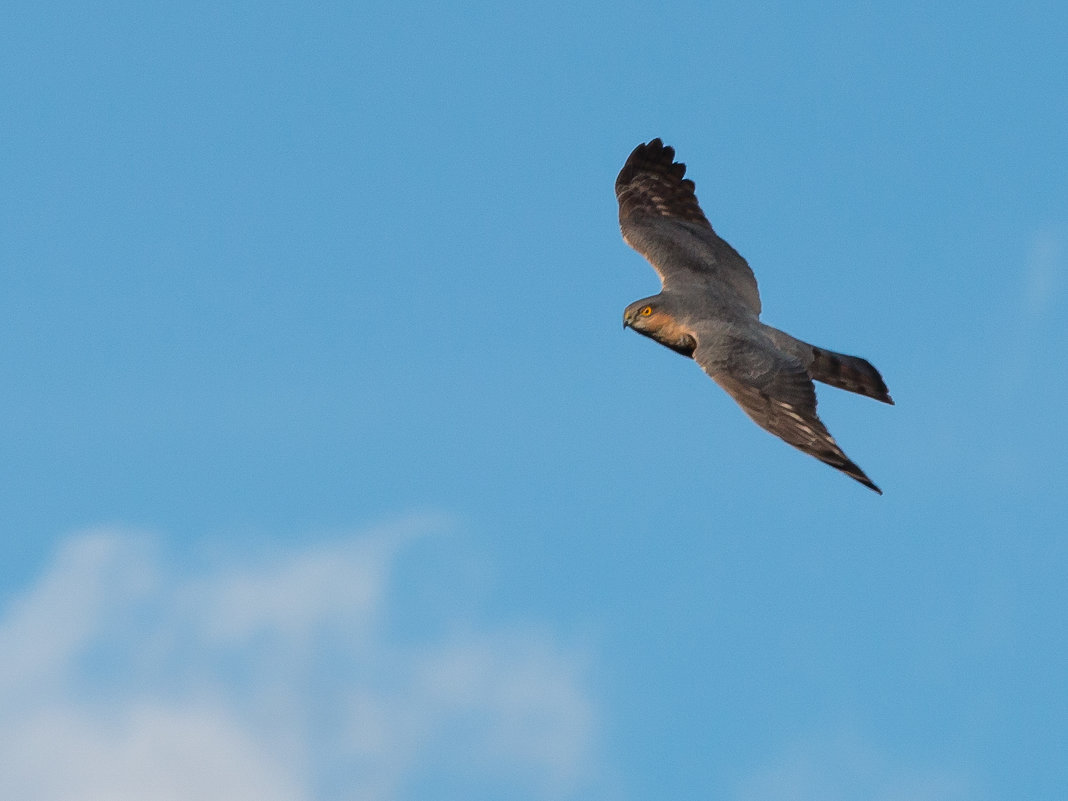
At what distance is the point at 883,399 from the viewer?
1892 centimetres

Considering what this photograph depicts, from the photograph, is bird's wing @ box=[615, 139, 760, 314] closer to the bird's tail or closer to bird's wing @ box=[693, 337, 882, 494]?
the bird's tail

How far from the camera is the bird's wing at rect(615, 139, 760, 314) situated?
20.9 m

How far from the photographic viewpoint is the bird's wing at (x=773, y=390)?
16109 mm

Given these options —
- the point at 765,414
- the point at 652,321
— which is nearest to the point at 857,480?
the point at 765,414

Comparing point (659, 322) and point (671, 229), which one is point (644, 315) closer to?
point (659, 322)

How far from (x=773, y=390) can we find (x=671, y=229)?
5.28 meters

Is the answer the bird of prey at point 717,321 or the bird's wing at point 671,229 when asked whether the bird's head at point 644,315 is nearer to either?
the bird of prey at point 717,321

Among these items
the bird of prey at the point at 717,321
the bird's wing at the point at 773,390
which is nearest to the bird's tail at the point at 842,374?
the bird of prey at the point at 717,321

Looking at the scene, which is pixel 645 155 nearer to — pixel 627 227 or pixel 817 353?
pixel 627 227

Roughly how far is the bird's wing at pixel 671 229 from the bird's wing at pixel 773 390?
8.35 feet

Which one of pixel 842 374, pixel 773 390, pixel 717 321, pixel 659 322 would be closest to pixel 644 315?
pixel 659 322

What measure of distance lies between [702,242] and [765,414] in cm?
545

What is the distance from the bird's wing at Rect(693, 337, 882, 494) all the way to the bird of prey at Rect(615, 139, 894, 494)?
11 millimetres

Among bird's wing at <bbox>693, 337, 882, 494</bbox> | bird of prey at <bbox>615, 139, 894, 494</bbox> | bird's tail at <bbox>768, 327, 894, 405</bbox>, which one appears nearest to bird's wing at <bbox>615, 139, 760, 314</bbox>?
bird of prey at <bbox>615, 139, 894, 494</bbox>
